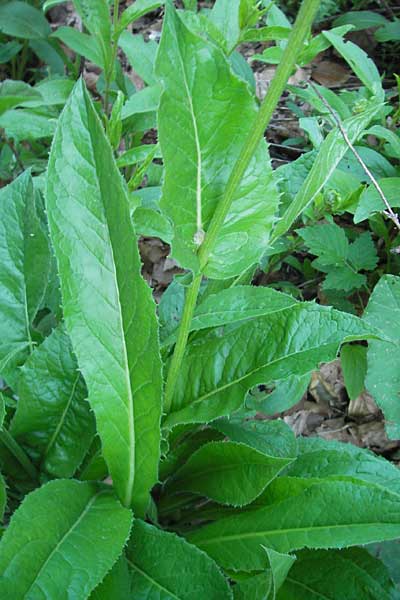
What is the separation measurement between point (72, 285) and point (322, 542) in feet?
2.23

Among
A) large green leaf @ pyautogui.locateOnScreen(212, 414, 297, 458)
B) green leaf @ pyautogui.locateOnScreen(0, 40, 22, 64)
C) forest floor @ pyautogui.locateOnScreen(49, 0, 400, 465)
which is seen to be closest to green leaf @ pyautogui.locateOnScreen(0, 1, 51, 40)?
green leaf @ pyautogui.locateOnScreen(0, 40, 22, 64)

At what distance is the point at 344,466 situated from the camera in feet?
4.77

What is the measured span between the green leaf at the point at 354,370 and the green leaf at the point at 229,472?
0.66 m

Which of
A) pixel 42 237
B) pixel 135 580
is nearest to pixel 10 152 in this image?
pixel 42 237

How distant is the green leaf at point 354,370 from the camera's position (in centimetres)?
196

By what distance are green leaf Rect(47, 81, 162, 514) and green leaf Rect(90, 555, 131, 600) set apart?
0.26 metres

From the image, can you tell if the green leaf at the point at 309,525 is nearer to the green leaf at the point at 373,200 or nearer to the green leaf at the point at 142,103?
the green leaf at the point at 373,200

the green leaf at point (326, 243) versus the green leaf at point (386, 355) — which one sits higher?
the green leaf at point (326, 243)

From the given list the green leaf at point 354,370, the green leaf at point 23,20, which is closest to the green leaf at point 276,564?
the green leaf at point 354,370

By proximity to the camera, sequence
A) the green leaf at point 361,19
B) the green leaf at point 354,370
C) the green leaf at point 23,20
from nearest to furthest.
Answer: the green leaf at point 354,370
the green leaf at point 23,20
the green leaf at point 361,19

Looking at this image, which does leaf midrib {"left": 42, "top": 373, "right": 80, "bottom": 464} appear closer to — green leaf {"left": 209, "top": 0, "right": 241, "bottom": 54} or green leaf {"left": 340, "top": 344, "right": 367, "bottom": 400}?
green leaf {"left": 340, "top": 344, "right": 367, "bottom": 400}

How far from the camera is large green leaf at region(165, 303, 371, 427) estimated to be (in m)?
1.32

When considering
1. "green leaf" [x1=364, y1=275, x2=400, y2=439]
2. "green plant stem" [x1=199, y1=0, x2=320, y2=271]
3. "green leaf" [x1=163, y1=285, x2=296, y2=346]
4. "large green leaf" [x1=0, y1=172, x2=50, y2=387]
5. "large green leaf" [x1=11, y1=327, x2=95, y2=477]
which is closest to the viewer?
"green plant stem" [x1=199, y1=0, x2=320, y2=271]

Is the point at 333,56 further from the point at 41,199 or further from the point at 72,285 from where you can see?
the point at 72,285
